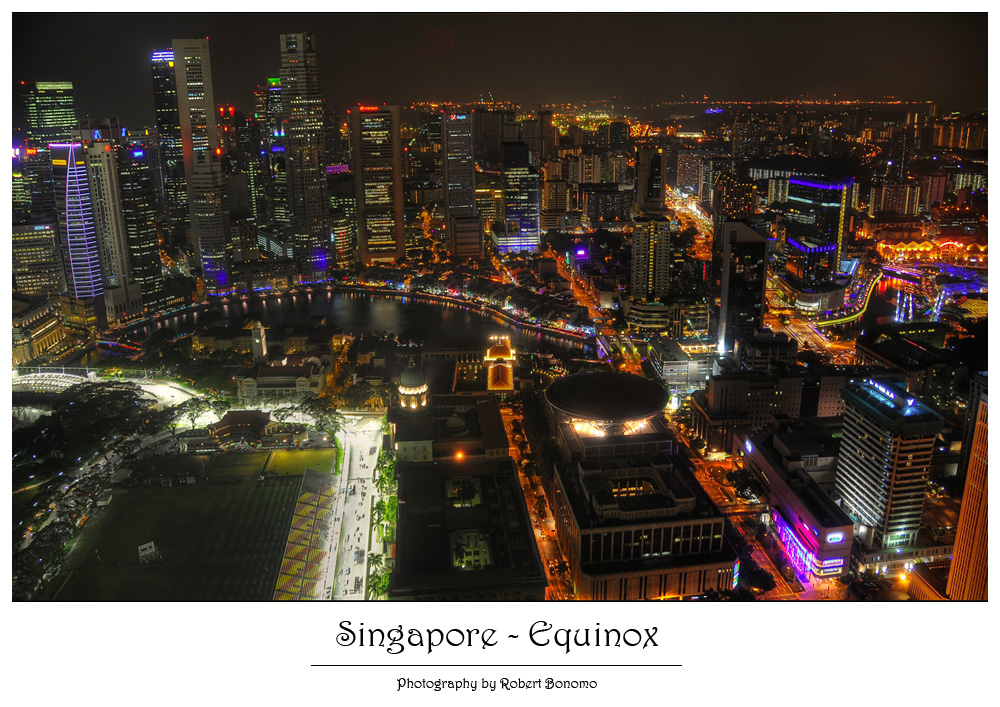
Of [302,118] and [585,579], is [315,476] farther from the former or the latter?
[302,118]

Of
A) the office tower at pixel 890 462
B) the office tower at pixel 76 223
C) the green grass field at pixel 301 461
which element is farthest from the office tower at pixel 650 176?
the green grass field at pixel 301 461

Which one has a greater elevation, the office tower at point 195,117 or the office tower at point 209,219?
the office tower at point 195,117

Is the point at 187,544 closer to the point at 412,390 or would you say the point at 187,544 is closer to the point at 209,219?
the point at 412,390

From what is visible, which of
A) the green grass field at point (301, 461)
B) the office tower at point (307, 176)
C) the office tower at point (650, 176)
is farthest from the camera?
the office tower at point (650, 176)

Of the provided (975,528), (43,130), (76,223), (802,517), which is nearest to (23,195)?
(43,130)

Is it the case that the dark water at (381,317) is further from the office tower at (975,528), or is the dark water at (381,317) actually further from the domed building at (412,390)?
the office tower at (975,528)

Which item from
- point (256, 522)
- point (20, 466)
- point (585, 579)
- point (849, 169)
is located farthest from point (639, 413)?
point (849, 169)

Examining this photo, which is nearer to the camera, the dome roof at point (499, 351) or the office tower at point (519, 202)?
the dome roof at point (499, 351)

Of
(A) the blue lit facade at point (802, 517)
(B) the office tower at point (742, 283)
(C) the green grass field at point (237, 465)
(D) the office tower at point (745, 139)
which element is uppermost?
(D) the office tower at point (745, 139)

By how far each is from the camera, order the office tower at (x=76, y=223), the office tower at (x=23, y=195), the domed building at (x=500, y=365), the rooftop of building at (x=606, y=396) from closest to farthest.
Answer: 1. the rooftop of building at (x=606, y=396)
2. the office tower at (x=23, y=195)
3. the domed building at (x=500, y=365)
4. the office tower at (x=76, y=223)
